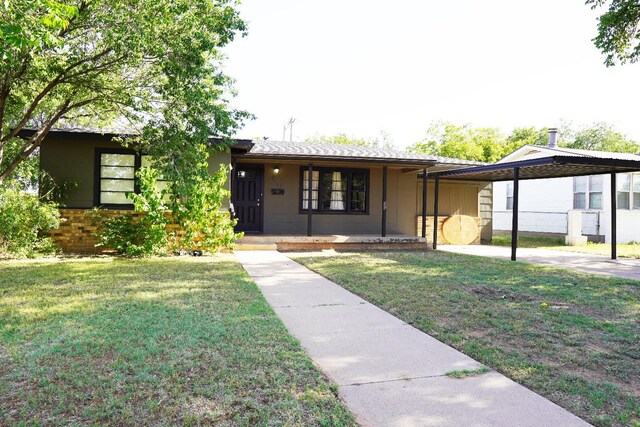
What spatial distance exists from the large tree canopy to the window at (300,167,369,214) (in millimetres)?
5361

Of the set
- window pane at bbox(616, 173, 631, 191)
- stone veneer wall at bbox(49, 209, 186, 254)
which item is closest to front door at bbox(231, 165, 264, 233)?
stone veneer wall at bbox(49, 209, 186, 254)

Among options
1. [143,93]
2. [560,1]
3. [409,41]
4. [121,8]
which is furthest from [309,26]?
[121,8]

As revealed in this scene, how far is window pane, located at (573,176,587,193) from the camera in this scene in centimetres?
1638

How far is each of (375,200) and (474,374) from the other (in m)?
10.8

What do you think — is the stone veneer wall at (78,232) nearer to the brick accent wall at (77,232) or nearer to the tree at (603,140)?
the brick accent wall at (77,232)

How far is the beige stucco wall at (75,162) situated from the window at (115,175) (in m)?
0.17

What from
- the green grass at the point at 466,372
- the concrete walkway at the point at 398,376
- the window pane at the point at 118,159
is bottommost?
the concrete walkway at the point at 398,376

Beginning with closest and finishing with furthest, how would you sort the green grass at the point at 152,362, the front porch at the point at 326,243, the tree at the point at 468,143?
the green grass at the point at 152,362 < the front porch at the point at 326,243 < the tree at the point at 468,143

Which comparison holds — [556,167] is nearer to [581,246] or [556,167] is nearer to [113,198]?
[581,246]

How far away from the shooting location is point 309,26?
48.1 feet

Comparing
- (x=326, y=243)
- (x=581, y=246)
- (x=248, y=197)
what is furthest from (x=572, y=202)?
(x=248, y=197)

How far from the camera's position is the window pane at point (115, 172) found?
10.3 m

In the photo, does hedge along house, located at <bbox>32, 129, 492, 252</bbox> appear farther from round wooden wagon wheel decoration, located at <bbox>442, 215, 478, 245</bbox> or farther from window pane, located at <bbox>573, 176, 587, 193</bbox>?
window pane, located at <bbox>573, 176, 587, 193</bbox>

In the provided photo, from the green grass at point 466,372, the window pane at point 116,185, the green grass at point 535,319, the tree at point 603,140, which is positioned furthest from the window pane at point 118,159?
the tree at point 603,140
